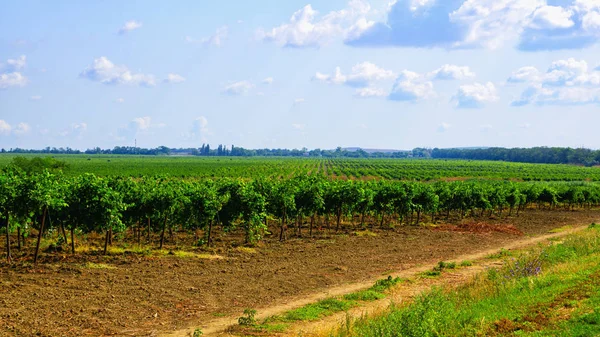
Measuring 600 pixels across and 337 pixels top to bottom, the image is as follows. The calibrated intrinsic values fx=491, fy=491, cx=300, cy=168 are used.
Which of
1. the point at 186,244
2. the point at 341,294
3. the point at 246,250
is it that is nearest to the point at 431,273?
the point at 341,294

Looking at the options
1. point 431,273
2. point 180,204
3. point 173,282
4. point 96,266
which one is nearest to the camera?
point 173,282

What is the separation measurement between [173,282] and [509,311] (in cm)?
1140

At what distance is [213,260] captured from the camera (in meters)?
22.1

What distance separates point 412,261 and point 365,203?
1165 centimetres

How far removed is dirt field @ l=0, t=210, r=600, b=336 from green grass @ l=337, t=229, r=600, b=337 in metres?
5.21

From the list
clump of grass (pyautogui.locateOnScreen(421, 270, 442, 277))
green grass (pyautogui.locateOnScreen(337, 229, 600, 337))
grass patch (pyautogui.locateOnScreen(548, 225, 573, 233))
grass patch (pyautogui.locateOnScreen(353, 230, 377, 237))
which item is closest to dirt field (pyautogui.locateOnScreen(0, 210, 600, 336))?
clump of grass (pyautogui.locateOnScreen(421, 270, 442, 277))

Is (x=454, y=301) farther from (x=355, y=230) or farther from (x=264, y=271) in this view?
(x=355, y=230)

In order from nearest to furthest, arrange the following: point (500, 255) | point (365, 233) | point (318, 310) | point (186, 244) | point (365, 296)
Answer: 1. point (318, 310)
2. point (365, 296)
3. point (500, 255)
4. point (186, 244)
5. point (365, 233)

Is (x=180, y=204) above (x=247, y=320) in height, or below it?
above

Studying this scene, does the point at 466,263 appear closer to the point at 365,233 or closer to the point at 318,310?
the point at 365,233

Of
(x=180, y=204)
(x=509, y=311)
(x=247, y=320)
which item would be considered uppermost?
(x=180, y=204)

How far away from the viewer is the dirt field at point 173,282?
1334 centimetres

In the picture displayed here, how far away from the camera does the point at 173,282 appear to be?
17828mm

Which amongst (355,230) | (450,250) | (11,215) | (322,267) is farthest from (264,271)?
(355,230)
